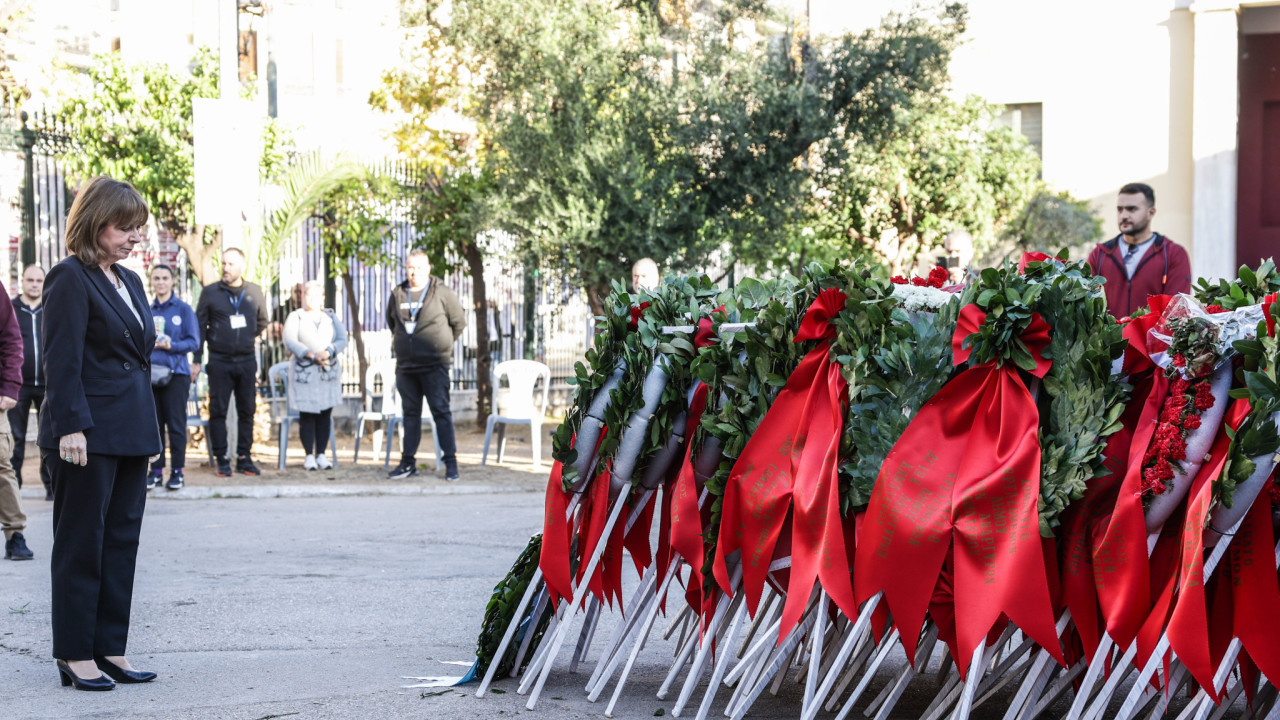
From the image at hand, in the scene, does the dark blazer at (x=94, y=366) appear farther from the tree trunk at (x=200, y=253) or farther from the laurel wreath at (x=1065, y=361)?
the tree trunk at (x=200, y=253)

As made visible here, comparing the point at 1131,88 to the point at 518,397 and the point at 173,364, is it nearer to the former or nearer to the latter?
the point at 518,397

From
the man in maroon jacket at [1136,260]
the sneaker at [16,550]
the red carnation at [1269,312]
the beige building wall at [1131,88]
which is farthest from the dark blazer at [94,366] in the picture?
the beige building wall at [1131,88]

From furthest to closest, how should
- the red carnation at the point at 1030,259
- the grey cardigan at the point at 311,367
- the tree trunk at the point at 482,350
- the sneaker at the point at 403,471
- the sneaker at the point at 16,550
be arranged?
the tree trunk at the point at 482,350 → the grey cardigan at the point at 311,367 → the sneaker at the point at 403,471 → the sneaker at the point at 16,550 → the red carnation at the point at 1030,259

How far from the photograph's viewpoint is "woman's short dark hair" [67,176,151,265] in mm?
5062

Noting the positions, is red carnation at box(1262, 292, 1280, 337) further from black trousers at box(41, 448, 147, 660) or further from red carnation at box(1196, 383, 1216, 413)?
black trousers at box(41, 448, 147, 660)

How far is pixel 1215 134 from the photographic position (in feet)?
66.9

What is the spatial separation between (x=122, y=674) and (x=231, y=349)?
7.29 m

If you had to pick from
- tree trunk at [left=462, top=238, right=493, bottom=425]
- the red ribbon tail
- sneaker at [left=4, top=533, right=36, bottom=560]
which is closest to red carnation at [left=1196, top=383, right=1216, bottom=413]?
the red ribbon tail

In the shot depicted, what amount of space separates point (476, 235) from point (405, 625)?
9631mm

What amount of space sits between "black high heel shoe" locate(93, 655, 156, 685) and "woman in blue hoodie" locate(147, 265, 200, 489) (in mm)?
5749

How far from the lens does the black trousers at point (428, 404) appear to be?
11859 mm

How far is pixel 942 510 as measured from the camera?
13.0 ft

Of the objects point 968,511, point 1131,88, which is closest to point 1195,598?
point 968,511

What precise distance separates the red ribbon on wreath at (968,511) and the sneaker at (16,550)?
5.43m
